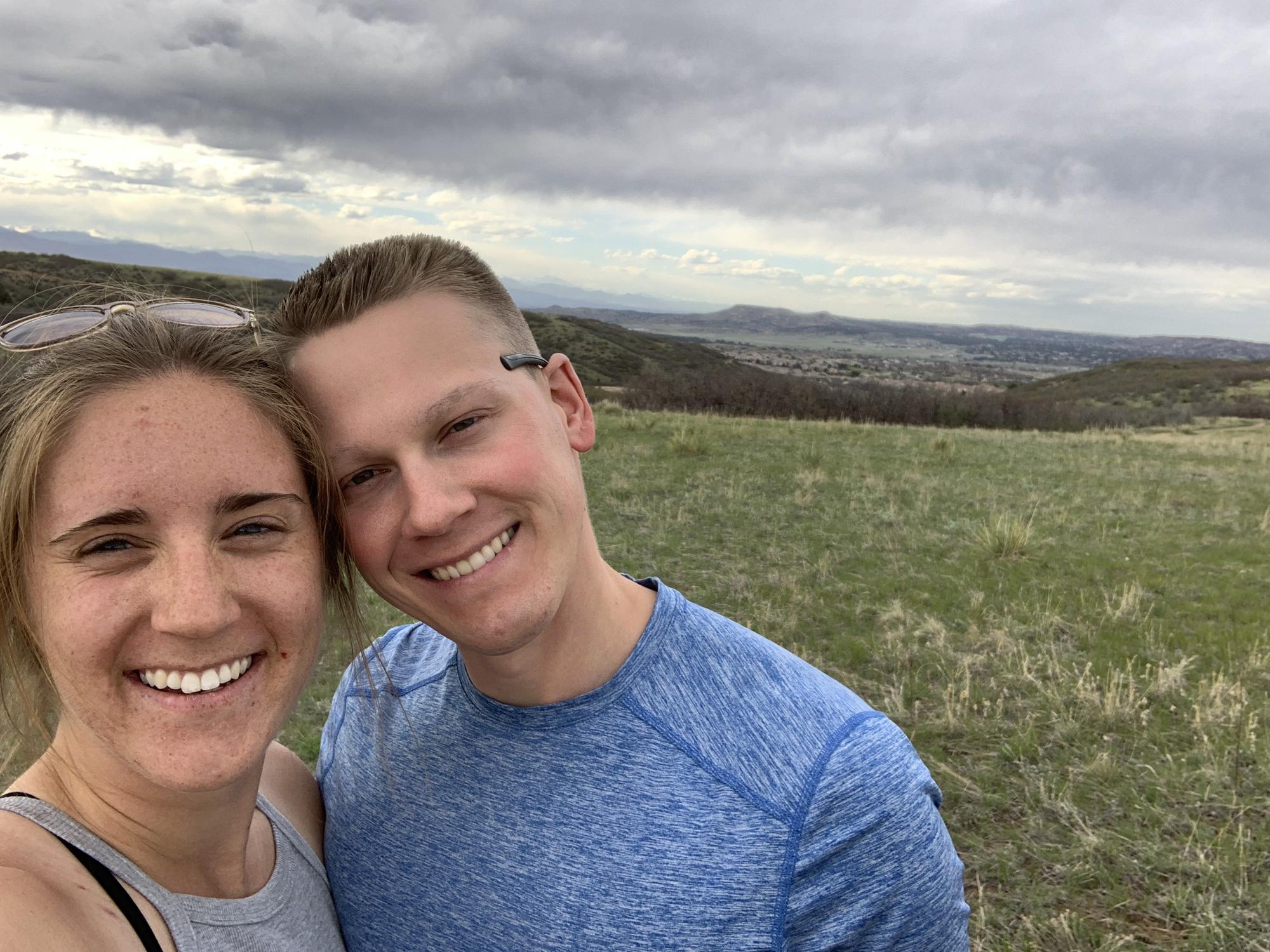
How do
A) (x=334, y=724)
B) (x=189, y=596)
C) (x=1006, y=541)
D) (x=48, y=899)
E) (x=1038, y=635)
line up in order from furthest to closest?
(x=1006, y=541) < (x=1038, y=635) < (x=334, y=724) < (x=189, y=596) < (x=48, y=899)

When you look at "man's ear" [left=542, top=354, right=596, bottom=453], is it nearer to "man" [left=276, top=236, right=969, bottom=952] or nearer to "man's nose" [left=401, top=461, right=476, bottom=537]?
"man" [left=276, top=236, right=969, bottom=952]

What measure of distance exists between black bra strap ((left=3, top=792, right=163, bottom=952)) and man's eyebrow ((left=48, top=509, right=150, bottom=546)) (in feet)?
1.33

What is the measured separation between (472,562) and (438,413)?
27 centimetres

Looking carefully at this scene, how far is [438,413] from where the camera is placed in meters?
1.33

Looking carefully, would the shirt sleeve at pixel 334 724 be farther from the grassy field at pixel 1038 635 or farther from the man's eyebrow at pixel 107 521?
the grassy field at pixel 1038 635

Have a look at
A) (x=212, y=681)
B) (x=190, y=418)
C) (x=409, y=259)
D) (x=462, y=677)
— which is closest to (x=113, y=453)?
(x=190, y=418)

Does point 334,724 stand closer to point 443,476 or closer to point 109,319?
point 443,476

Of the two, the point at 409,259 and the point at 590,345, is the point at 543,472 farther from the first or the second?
the point at 590,345

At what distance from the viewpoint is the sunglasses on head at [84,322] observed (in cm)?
124

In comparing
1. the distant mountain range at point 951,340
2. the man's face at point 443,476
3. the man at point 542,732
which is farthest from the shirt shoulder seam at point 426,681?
the distant mountain range at point 951,340

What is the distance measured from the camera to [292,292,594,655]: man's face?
133 centimetres

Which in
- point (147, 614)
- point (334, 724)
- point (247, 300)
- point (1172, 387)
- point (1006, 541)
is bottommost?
point (1006, 541)

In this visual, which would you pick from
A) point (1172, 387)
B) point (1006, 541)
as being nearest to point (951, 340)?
point (1172, 387)

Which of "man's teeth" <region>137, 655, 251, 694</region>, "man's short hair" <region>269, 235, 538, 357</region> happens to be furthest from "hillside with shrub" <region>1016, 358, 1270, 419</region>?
"man's teeth" <region>137, 655, 251, 694</region>
